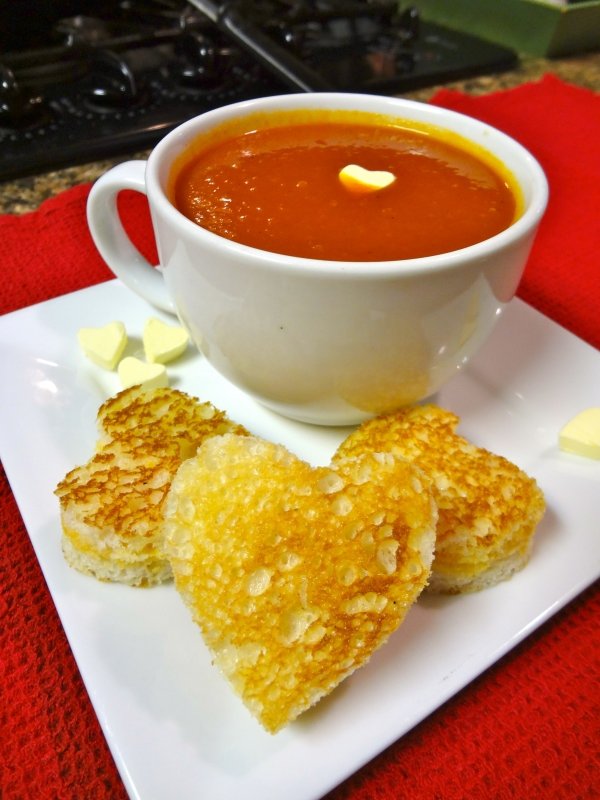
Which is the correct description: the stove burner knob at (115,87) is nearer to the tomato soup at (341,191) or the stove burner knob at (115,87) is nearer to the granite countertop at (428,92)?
the granite countertop at (428,92)

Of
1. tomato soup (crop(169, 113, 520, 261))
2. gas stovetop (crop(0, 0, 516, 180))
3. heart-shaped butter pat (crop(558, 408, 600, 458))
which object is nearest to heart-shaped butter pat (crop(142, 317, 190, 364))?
tomato soup (crop(169, 113, 520, 261))

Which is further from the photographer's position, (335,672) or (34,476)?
(34,476)

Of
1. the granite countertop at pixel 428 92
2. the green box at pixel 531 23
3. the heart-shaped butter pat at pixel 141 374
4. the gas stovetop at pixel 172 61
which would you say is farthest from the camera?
the green box at pixel 531 23

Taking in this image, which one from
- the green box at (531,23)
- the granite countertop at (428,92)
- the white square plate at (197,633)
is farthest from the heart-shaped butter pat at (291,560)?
the green box at (531,23)

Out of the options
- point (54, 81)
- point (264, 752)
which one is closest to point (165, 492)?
point (264, 752)

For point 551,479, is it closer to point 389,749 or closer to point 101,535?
point 389,749

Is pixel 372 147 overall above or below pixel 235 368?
above
